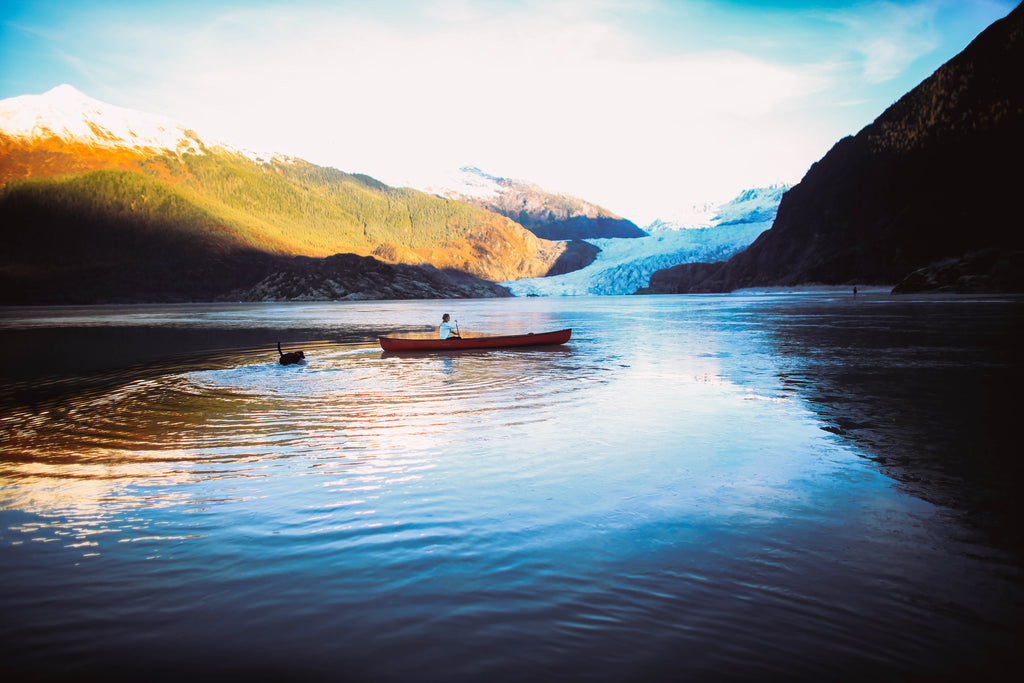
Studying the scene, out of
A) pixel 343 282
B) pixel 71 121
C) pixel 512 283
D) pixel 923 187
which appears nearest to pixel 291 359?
pixel 923 187

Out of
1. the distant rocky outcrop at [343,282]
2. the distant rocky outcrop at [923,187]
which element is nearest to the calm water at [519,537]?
the distant rocky outcrop at [923,187]

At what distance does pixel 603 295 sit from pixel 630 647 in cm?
15527

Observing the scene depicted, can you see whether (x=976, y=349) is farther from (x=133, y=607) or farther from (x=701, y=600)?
(x=133, y=607)

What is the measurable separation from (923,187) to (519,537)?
10851 cm

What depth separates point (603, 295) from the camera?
156375 mm

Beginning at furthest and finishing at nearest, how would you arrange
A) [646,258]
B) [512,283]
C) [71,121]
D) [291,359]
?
[71,121] < [512,283] < [646,258] < [291,359]

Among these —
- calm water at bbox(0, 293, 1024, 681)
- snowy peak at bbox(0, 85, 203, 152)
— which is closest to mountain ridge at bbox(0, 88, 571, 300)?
snowy peak at bbox(0, 85, 203, 152)

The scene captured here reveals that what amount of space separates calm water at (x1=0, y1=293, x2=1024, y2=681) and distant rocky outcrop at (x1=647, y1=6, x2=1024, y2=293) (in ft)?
213

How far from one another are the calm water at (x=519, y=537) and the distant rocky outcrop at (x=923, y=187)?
213 ft

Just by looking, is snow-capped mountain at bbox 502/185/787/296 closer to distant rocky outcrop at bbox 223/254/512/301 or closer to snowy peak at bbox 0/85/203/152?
distant rocky outcrop at bbox 223/254/512/301

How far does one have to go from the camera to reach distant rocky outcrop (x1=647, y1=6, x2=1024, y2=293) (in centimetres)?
7981

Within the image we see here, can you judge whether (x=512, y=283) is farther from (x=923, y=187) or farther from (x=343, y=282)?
(x=923, y=187)

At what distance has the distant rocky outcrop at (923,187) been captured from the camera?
3142 inches

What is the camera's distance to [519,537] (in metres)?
5.08
